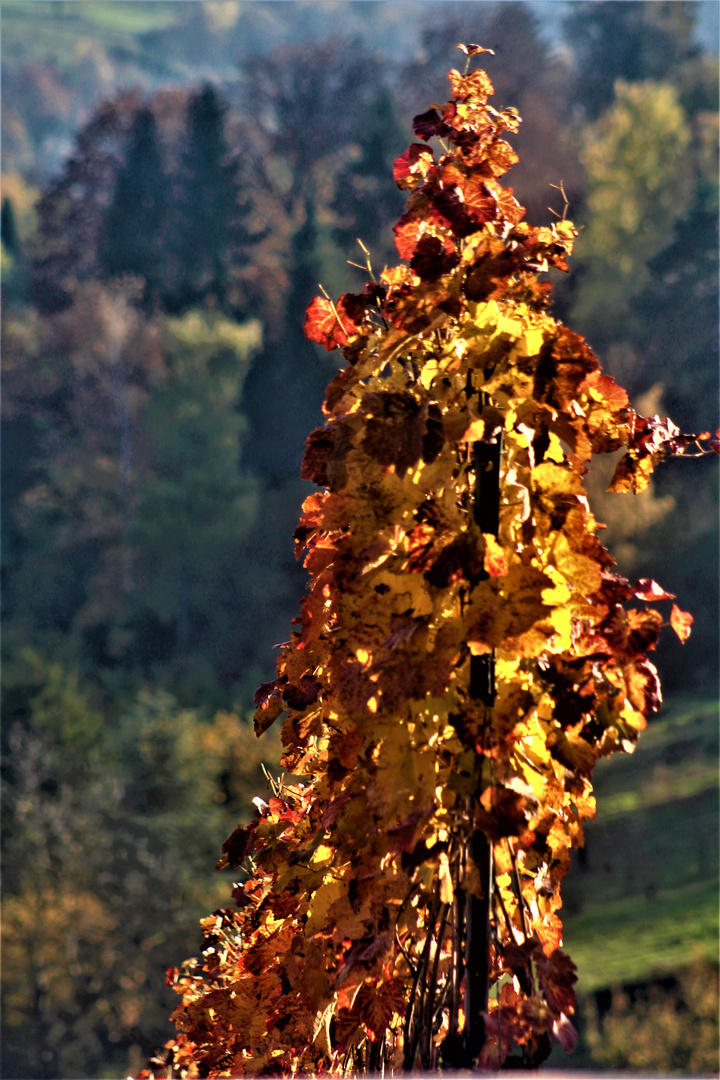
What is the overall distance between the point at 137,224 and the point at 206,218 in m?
1.59

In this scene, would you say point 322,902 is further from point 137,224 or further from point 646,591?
point 137,224

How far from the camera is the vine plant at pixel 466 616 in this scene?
1214 millimetres

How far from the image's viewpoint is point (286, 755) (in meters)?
1.60

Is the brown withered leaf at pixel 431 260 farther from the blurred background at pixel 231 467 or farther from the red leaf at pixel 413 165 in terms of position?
the blurred background at pixel 231 467

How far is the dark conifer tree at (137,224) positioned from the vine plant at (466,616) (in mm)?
24925

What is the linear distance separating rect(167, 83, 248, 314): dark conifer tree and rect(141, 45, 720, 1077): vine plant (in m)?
24.3

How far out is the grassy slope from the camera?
36.0ft

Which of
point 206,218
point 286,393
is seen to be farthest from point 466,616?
point 206,218

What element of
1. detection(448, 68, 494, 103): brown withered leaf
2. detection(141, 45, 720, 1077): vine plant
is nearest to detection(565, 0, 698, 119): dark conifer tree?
detection(448, 68, 494, 103): brown withered leaf

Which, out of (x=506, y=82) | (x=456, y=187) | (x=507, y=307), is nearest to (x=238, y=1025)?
(x=507, y=307)

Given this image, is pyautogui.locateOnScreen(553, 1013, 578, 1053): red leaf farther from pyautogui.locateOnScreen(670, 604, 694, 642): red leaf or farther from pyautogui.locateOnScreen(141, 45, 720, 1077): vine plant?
pyautogui.locateOnScreen(670, 604, 694, 642): red leaf

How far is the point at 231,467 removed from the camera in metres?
20.5

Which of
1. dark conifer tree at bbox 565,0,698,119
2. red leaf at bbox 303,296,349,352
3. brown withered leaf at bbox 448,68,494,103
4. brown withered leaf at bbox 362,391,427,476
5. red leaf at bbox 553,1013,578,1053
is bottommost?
red leaf at bbox 553,1013,578,1053

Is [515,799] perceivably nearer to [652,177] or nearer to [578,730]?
[578,730]
